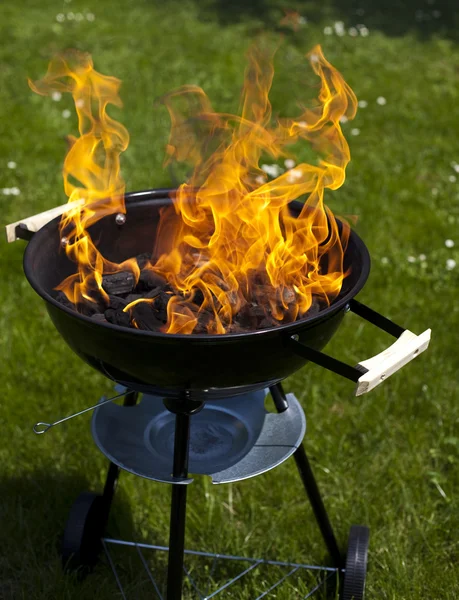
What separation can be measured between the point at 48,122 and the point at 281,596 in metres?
4.06

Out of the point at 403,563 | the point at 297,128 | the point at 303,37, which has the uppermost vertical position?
the point at 297,128

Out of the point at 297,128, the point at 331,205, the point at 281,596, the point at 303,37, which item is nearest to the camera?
the point at 297,128

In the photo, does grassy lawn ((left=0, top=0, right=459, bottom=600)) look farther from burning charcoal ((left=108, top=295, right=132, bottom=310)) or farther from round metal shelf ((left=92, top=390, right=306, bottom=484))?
burning charcoal ((left=108, top=295, right=132, bottom=310))

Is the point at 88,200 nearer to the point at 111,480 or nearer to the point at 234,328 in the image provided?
the point at 234,328

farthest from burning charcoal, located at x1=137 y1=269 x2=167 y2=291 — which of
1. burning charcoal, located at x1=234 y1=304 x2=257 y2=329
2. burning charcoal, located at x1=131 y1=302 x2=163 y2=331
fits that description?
burning charcoal, located at x1=234 y1=304 x2=257 y2=329

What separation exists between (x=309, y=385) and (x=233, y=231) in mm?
1319

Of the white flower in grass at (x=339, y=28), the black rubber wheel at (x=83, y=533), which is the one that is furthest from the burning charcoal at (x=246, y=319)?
the white flower in grass at (x=339, y=28)

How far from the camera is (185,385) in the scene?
76.4 inches

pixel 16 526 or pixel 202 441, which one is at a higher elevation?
pixel 202 441

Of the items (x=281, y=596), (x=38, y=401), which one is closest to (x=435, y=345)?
(x=281, y=596)

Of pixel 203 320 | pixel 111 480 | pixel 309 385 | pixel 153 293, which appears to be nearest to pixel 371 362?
pixel 203 320

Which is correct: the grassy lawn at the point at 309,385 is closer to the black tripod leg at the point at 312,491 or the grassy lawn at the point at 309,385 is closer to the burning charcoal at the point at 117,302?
the black tripod leg at the point at 312,491

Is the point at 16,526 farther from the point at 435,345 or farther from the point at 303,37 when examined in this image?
the point at 303,37

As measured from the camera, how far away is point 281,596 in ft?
8.54
